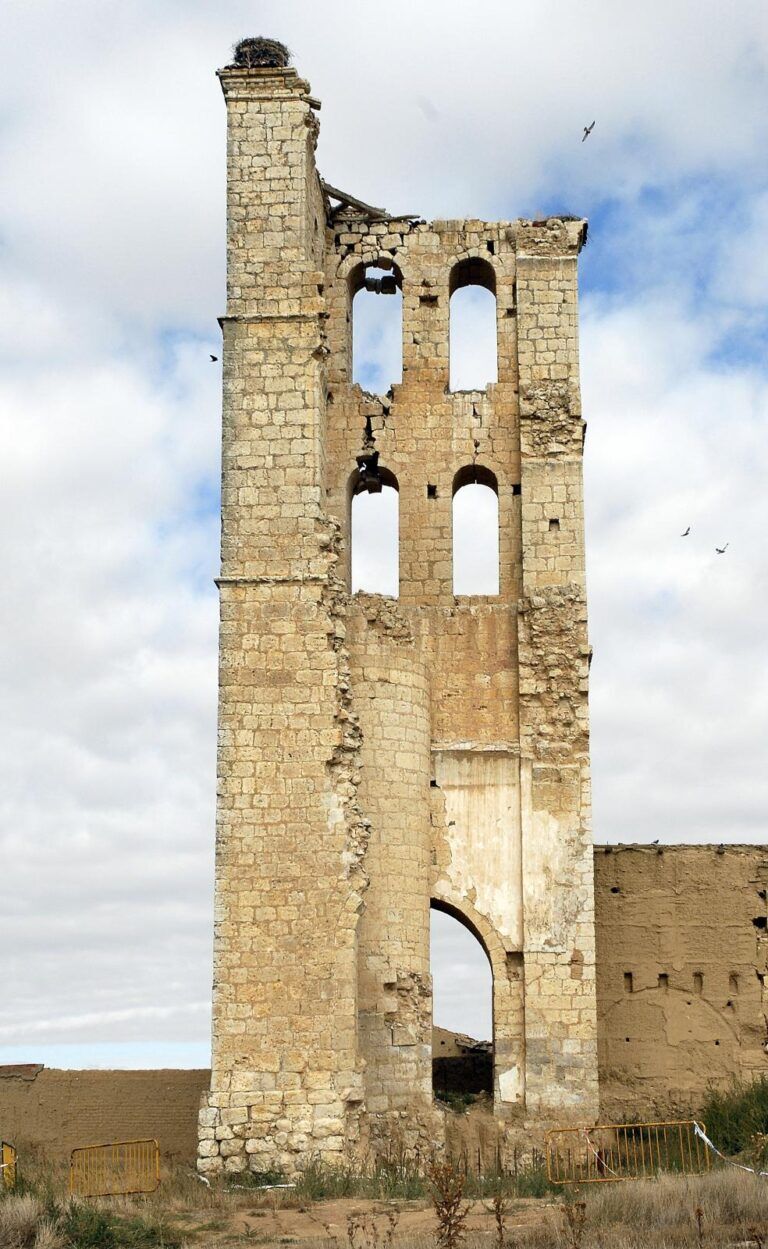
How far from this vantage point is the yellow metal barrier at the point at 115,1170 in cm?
1474

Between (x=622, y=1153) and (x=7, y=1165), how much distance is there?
5.61 meters

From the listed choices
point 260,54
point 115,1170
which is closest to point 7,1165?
point 115,1170

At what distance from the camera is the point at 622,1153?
16484mm

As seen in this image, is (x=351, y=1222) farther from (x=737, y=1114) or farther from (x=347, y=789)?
(x=737, y=1114)

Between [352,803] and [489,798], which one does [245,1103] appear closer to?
[352,803]

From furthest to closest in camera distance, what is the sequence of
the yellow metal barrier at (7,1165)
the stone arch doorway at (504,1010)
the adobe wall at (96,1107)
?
the adobe wall at (96,1107) → the stone arch doorway at (504,1010) → the yellow metal barrier at (7,1165)

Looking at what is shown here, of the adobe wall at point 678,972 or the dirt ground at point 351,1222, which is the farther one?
the adobe wall at point 678,972

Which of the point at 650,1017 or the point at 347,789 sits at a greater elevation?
the point at 347,789

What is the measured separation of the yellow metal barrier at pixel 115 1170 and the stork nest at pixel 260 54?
10.8 m

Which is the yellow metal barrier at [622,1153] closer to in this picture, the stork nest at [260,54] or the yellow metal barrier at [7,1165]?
the yellow metal barrier at [7,1165]

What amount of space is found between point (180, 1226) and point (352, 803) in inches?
182

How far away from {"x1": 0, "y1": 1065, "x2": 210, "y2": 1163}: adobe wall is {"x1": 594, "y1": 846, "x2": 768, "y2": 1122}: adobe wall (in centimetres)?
425

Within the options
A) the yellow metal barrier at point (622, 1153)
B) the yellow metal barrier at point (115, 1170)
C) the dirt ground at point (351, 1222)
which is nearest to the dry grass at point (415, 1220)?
the dirt ground at point (351, 1222)

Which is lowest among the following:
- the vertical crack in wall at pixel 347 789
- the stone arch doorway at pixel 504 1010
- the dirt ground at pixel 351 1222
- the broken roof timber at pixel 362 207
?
Result: the dirt ground at pixel 351 1222
